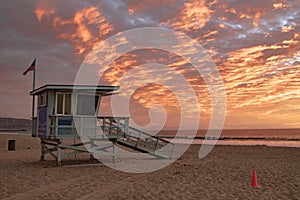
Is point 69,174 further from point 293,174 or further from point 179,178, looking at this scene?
point 293,174

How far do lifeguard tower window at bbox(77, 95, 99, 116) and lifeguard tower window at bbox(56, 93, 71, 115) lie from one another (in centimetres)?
54

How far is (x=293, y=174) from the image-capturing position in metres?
16.3

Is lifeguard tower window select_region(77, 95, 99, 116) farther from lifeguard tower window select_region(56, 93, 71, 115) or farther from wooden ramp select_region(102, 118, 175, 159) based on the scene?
wooden ramp select_region(102, 118, 175, 159)

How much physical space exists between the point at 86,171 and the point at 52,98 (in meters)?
4.38

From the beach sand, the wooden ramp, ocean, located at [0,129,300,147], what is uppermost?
the wooden ramp

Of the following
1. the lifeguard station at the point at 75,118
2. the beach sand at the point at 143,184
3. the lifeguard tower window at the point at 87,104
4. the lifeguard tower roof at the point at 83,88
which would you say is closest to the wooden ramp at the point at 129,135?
the lifeguard station at the point at 75,118

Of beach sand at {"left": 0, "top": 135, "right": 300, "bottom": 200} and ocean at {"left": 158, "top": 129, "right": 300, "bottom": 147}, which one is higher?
beach sand at {"left": 0, "top": 135, "right": 300, "bottom": 200}

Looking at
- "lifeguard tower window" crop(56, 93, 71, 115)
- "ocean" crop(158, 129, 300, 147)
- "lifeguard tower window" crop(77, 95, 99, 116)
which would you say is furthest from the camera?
"ocean" crop(158, 129, 300, 147)

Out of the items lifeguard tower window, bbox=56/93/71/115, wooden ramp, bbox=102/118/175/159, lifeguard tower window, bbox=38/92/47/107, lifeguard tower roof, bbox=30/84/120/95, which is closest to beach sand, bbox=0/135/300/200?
wooden ramp, bbox=102/118/175/159

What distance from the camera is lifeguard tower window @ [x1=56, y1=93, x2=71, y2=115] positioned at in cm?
1820

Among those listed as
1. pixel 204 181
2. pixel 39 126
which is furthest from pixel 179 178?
pixel 39 126

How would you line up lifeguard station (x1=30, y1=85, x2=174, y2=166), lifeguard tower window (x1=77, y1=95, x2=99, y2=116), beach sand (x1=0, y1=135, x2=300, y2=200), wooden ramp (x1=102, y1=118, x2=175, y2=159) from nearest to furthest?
beach sand (x1=0, y1=135, x2=300, y2=200) < lifeguard station (x1=30, y1=85, x2=174, y2=166) < lifeguard tower window (x1=77, y1=95, x2=99, y2=116) < wooden ramp (x1=102, y1=118, x2=175, y2=159)

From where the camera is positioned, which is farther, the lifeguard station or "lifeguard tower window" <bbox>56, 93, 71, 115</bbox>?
"lifeguard tower window" <bbox>56, 93, 71, 115</bbox>

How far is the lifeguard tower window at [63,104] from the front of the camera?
717 inches
